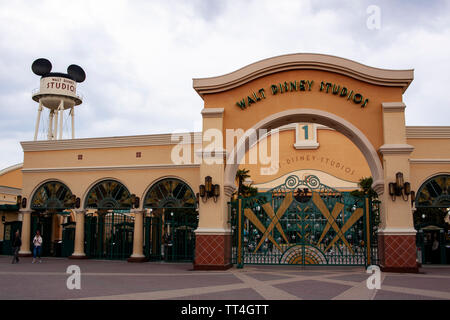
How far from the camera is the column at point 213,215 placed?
1564 centimetres

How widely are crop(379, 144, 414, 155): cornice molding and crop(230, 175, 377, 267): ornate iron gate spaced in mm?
1997

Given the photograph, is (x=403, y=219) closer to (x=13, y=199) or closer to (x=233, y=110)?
(x=233, y=110)

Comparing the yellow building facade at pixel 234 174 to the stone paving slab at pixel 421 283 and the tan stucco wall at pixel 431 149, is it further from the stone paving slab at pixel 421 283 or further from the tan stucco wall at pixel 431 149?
the stone paving slab at pixel 421 283

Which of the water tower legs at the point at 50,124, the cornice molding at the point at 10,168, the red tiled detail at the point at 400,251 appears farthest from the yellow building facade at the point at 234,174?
the water tower legs at the point at 50,124

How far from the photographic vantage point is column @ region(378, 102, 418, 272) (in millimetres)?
14758

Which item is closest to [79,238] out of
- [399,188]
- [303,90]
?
[303,90]

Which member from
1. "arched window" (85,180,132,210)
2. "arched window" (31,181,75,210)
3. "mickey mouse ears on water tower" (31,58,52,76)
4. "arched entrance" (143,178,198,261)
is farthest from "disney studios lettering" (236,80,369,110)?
"mickey mouse ears on water tower" (31,58,52,76)

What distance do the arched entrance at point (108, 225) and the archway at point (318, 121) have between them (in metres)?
6.39

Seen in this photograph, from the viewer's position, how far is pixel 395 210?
15.0 m

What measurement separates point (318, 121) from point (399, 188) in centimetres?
395

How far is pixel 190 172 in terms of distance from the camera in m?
19.6
